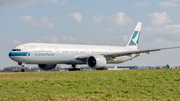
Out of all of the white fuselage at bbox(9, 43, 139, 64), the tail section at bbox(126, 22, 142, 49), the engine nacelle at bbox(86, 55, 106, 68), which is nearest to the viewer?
the white fuselage at bbox(9, 43, 139, 64)

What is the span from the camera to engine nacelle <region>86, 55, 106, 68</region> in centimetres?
3216

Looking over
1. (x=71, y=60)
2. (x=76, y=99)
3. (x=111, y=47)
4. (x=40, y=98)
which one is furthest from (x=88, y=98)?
(x=111, y=47)

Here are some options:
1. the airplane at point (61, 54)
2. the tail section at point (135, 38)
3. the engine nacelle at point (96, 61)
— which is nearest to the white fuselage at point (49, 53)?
the airplane at point (61, 54)

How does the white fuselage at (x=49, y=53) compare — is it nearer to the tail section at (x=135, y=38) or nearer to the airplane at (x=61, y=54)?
the airplane at (x=61, y=54)

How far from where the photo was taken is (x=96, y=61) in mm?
32062

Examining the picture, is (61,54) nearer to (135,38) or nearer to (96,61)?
(96,61)

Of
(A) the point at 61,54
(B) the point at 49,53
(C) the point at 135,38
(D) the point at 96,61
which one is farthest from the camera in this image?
(C) the point at 135,38

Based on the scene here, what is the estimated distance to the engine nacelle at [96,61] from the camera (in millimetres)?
32156

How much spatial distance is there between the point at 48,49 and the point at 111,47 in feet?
47.0

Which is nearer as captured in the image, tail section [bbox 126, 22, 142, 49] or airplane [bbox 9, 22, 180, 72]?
airplane [bbox 9, 22, 180, 72]

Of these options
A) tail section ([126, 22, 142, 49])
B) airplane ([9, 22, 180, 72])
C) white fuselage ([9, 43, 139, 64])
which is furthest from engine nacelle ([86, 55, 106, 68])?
tail section ([126, 22, 142, 49])

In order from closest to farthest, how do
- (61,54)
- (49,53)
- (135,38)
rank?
(49,53) → (61,54) → (135,38)

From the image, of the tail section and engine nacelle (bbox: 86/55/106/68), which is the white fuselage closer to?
engine nacelle (bbox: 86/55/106/68)

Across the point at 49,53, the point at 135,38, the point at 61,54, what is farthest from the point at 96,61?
the point at 135,38
